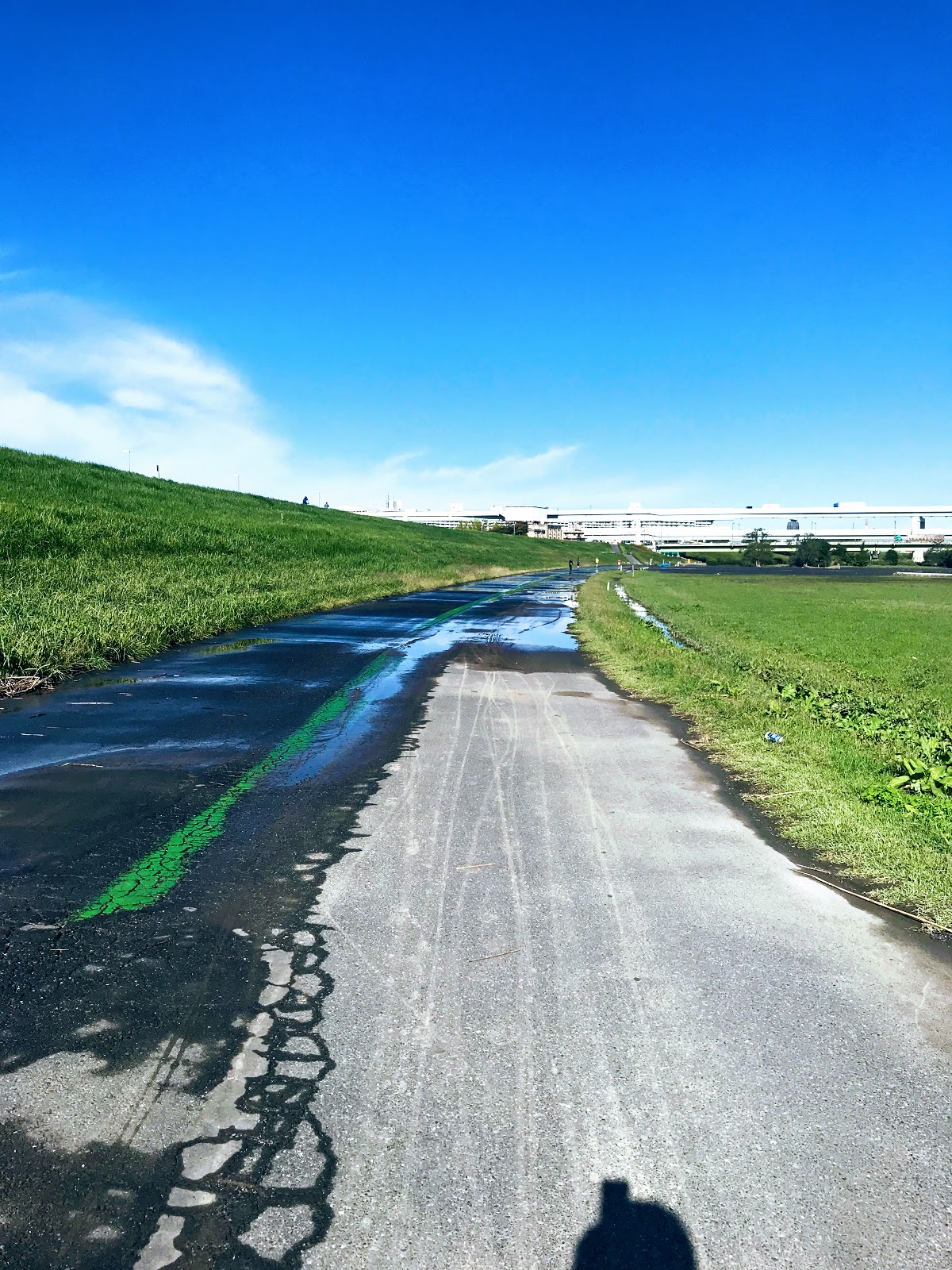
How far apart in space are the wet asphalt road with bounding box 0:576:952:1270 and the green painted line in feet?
0.09

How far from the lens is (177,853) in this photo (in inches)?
202

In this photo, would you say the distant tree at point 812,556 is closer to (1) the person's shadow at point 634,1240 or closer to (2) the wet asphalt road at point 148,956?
(2) the wet asphalt road at point 148,956

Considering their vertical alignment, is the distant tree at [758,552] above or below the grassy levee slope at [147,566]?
above

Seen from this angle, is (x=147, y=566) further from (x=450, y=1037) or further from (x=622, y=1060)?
(x=622, y=1060)

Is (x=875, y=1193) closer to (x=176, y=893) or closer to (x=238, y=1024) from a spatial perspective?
(x=238, y=1024)

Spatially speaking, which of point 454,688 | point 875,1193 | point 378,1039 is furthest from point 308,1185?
point 454,688

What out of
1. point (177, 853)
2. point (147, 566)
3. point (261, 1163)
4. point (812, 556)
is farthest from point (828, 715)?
point (812, 556)

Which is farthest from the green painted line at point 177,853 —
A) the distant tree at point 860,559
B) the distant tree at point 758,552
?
the distant tree at point 860,559

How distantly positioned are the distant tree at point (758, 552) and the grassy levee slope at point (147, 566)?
83964 mm

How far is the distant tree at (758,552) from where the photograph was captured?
129375 millimetres

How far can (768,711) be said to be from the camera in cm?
983

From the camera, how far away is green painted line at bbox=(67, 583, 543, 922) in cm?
436

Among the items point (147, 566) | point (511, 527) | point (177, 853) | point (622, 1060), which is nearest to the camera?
point (622, 1060)

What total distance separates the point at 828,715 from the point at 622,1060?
7.60m
